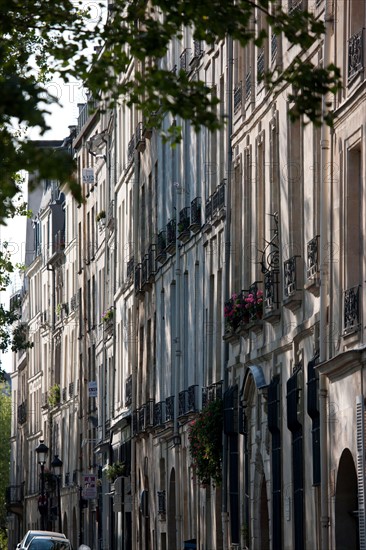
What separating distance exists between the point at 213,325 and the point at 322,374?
11.7 meters

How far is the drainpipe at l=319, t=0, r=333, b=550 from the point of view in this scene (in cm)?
2223

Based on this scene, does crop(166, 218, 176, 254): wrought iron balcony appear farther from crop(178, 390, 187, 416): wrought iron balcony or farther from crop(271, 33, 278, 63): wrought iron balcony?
crop(271, 33, 278, 63): wrought iron balcony

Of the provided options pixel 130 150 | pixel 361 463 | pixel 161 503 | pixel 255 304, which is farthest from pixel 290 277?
pixel 130 150

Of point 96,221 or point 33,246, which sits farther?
point 33,246

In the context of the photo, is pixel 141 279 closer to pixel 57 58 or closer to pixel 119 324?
pixel 119 324

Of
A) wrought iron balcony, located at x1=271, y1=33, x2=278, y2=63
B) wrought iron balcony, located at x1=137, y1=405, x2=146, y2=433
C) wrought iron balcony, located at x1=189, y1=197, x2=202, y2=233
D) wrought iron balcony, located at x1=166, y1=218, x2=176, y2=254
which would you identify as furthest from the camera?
wrought iron balcony, located at x1=137, y1=405, x2=146, y2=433

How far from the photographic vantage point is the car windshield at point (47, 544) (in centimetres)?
3950

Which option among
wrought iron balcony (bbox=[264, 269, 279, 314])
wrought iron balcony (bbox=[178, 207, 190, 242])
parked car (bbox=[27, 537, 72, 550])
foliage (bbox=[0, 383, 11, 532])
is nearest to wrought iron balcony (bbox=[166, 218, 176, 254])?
wrought iron balcony (bbox=[178, 207, 190, 242])

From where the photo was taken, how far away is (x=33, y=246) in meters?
96.9

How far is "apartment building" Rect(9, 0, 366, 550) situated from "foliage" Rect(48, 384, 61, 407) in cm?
1149

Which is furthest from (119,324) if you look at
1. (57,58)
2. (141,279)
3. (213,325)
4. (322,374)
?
(57,58)

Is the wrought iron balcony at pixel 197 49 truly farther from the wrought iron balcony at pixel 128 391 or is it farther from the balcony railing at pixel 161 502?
the wrought iron balcony at pixel 128 391

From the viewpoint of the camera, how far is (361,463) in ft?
66.3

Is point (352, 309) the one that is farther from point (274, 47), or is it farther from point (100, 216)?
point (100, 216)
